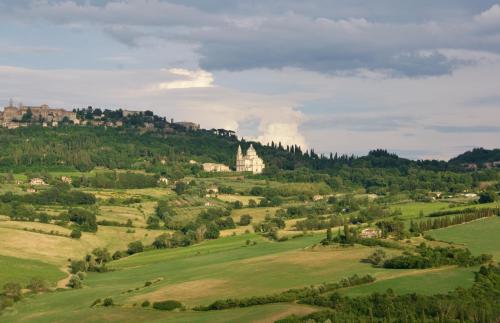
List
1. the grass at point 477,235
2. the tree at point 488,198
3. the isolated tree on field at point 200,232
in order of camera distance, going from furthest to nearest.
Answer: the tree at point 488,198 → the isolated tree on field at point 200,232 → the grass at point 477,235

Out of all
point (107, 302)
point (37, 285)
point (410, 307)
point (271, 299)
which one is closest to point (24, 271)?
point (37, 285)

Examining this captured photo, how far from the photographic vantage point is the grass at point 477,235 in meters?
105

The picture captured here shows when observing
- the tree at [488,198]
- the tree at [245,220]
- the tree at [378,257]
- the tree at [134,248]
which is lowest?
the tree at [134,248]

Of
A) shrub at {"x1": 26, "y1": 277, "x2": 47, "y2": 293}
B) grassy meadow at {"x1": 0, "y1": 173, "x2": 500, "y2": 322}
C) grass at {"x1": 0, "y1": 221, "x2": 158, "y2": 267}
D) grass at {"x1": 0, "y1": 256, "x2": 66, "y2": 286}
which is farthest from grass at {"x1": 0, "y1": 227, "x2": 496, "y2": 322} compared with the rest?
grass at {"x1": 0, "y1": 221, "x2": 158, "y2": 267}

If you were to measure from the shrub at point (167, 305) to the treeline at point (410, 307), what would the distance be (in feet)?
42.5

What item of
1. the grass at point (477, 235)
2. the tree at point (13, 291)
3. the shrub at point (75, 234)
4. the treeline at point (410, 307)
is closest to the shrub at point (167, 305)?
the treeline at point (410, 307)

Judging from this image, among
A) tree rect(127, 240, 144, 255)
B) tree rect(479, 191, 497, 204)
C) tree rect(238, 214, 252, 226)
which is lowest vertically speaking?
tree rect(127, 240, 144, 255)

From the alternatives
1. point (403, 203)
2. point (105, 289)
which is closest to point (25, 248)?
point (105, 289)

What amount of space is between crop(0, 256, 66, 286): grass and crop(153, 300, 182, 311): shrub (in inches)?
1085

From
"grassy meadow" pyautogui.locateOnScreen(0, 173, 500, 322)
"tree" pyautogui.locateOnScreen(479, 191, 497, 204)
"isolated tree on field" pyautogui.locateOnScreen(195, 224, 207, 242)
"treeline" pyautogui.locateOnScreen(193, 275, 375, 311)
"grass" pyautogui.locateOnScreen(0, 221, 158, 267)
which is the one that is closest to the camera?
"treeline" pyautogui.locateOnScreen(193, 275, 375, 311)

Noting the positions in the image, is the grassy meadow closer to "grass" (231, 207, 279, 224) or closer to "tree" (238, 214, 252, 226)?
"tree" (238, 214, 252, 226)

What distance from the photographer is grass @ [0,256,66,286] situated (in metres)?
103

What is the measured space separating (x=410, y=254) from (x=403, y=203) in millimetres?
85831

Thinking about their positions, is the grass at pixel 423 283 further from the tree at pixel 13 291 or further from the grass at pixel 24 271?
the grass at pixel 24 271
